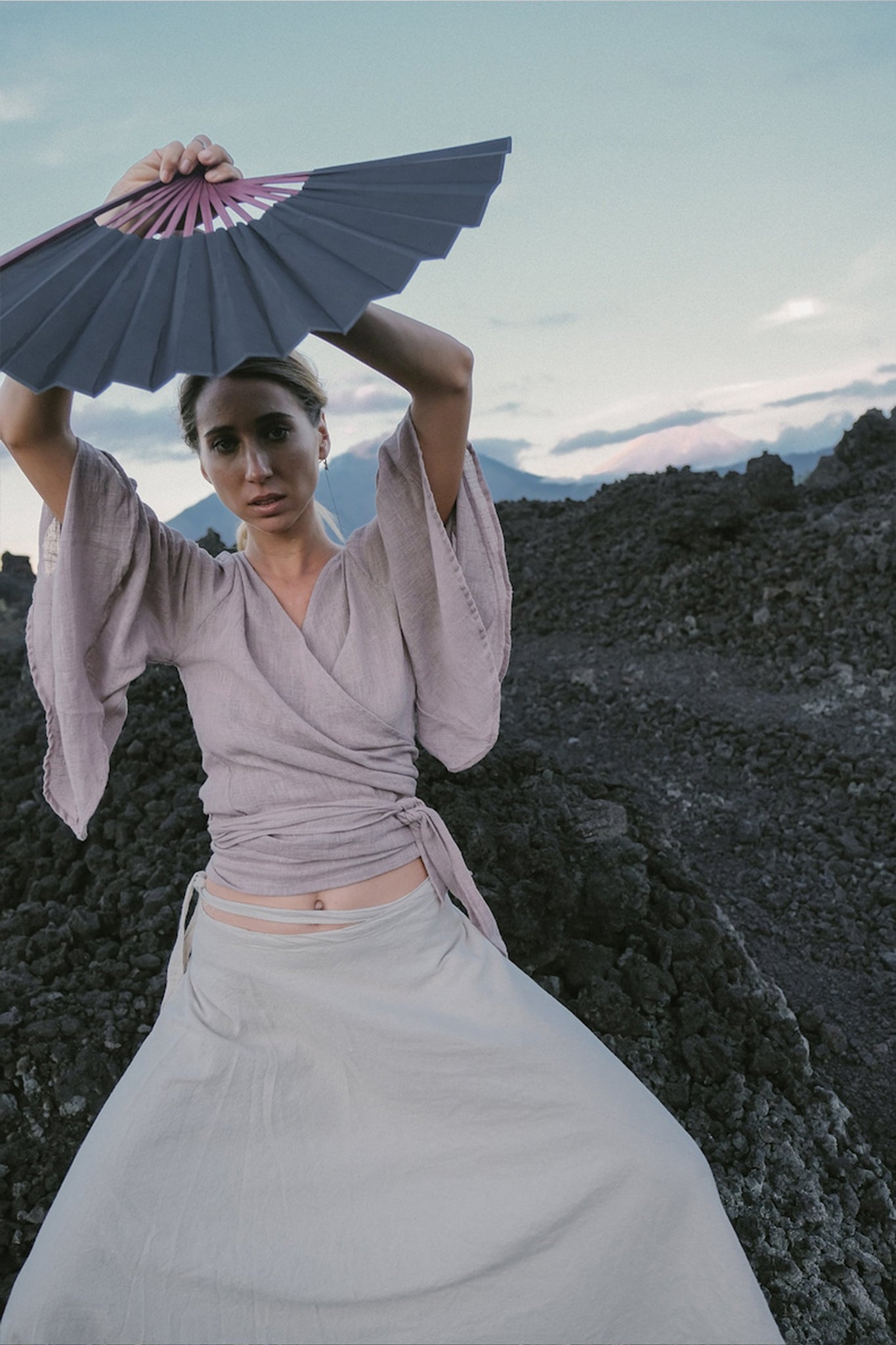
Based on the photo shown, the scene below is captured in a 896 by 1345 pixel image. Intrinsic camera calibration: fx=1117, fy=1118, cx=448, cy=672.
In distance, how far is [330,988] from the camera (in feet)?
5.65

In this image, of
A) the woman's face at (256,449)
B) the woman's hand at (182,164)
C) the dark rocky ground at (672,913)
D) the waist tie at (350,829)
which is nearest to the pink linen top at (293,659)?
the waist tie at (350,829)

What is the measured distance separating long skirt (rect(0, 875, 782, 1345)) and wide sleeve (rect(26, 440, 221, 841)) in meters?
0.51

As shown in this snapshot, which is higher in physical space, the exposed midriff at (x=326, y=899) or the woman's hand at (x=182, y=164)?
the woman's hand at (x=182, y=164)

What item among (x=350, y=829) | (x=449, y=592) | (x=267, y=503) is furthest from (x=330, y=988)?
(x=267, y=503)

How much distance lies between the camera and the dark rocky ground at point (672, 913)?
Result: 8.62ft

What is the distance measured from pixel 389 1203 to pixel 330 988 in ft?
1.04

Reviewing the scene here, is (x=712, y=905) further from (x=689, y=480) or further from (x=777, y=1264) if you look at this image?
(x=689, y=480)

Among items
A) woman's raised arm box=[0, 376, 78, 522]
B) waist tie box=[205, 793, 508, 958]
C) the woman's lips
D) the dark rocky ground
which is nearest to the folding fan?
woman's raised arm box=[0, 376, 78, 522]

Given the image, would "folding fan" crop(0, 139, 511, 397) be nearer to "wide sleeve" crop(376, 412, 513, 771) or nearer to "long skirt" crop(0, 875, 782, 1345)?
"wide sleeve" crop(376, 412, 513, 771)

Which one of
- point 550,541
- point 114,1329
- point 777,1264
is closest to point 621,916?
point 777,1264

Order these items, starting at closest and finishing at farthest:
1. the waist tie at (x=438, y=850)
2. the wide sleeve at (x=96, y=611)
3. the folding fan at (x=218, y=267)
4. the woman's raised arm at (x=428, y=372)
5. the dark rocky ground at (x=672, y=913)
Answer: the folding fan at (x=218, y=267)
the woman's raised arm at (x=428, y=372)
the wide sleeve at (x=96, y=611)
the waist tie at (x=438, y=850)
the dark rocky ground at (x=672, y=913)

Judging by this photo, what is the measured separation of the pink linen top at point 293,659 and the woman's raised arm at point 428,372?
32 millimetres

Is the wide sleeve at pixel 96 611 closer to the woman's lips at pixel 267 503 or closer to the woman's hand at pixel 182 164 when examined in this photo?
the woman's lips at pixel 267 503

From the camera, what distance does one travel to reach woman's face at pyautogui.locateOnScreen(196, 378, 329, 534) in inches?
70.0
